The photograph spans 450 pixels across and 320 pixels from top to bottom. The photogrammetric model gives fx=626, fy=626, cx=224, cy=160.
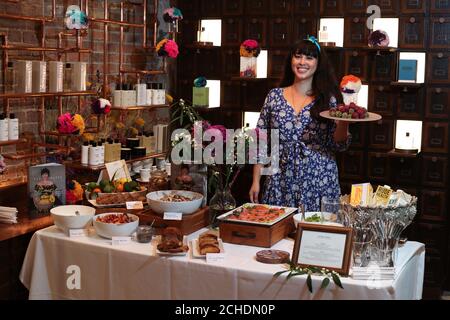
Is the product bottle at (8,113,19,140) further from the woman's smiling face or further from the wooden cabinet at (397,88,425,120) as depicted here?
the wooden cabinet at (397,88,425,120)

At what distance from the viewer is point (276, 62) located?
454 cm

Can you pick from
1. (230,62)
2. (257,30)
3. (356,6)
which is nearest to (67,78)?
(230,62)

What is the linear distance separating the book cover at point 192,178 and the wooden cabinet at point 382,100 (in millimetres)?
1927

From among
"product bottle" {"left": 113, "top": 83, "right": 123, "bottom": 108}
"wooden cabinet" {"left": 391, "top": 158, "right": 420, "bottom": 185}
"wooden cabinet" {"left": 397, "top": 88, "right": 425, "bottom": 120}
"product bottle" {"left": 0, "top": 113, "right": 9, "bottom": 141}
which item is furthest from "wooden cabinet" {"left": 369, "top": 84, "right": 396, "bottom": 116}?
"product bottle" {"left": 0, "top": 113, "right": 9, "bottom": 141}

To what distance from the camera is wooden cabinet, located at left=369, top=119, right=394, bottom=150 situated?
4.26m

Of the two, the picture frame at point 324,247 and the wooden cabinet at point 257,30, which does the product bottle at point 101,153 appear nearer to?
the wooden cabinet at point 257,30

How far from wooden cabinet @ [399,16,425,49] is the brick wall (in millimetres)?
1694

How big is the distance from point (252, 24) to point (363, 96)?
974 millimetres

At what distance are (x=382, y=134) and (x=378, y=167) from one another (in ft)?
0.75

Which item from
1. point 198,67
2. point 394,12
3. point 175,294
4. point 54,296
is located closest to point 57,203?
point 54,296

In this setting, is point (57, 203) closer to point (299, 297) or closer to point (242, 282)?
point (242, 282)

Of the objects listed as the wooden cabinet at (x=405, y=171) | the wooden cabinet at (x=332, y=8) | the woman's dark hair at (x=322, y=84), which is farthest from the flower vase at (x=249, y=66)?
the woman's dark hair at (x=322, y=84)

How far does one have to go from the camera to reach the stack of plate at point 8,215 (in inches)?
113

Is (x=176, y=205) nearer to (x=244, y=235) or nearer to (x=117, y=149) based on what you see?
(x=244, y=235)
